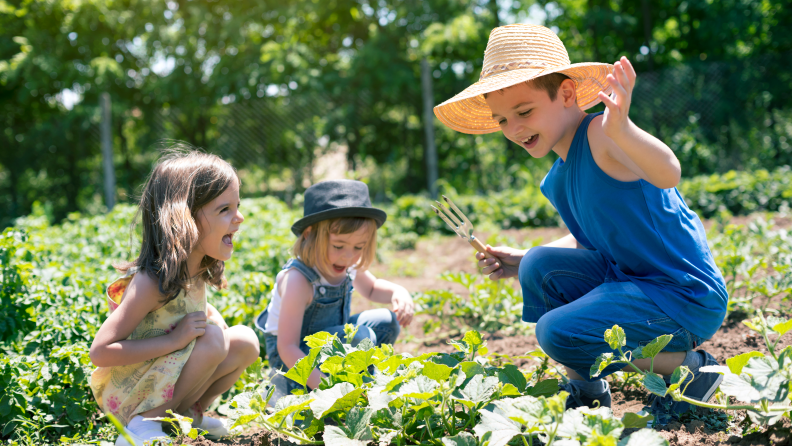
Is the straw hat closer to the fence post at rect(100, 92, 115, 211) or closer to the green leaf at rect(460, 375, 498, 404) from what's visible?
the green leaf at rect(460, 375, 498, 404)

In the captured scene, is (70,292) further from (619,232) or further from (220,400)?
(619,232)

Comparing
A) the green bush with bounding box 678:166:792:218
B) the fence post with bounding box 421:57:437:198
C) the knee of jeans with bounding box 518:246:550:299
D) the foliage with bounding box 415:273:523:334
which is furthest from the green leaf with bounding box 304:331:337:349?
the fence post with bounding box 421:57:437:198

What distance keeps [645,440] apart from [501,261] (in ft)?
3.82

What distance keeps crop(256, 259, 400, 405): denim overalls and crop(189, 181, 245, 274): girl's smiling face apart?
14.8 inches

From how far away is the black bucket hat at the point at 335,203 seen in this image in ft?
7.57

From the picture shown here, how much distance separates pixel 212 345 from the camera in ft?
6.38

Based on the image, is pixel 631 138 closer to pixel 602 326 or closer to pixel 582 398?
pixel 602 326

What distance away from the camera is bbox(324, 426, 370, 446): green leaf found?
1.33 m

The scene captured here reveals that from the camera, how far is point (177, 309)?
1.97 metres

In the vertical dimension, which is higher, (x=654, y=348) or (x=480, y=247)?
(x=480, y=247)

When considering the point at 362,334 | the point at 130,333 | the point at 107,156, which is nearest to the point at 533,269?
Answer: the point at 362,334

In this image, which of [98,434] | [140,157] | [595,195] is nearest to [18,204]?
[140,157]

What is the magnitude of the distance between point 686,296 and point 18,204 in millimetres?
12072

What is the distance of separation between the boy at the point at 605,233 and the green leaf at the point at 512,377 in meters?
0.26
